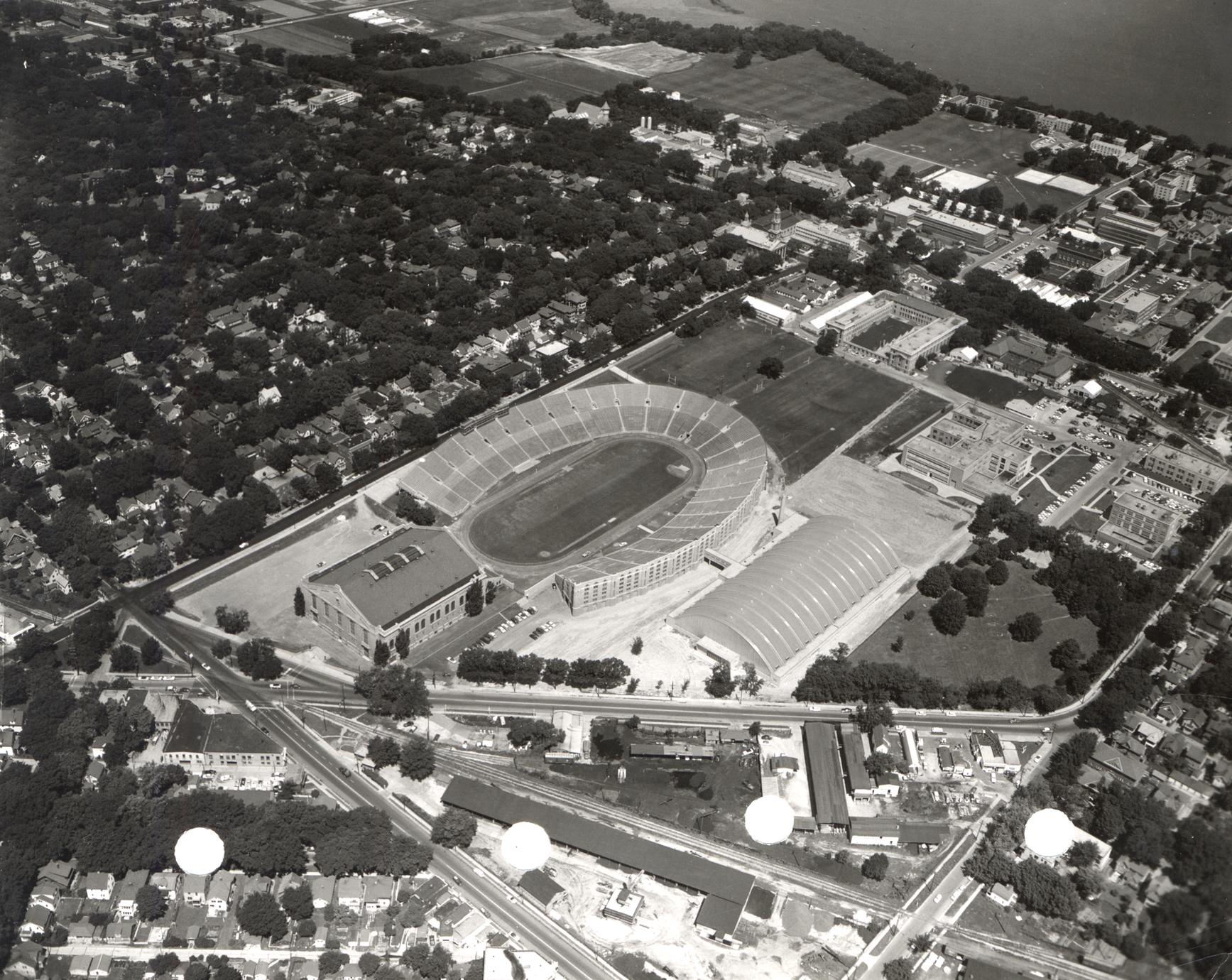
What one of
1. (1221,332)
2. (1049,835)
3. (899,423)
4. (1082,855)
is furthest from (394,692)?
(1221,332)

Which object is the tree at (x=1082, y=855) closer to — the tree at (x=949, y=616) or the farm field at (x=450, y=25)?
the tree at (x=949, y=616)

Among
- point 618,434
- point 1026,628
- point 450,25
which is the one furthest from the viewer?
point 450,25

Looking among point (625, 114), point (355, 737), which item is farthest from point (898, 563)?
point (625, 114)

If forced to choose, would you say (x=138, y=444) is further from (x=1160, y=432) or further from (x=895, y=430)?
(x=1160, y=432)

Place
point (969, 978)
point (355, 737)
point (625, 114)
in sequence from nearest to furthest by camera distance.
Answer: point (969, 978)
point (355, 737)
point (625, 114)

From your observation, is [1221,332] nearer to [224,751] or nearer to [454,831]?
[454,831]

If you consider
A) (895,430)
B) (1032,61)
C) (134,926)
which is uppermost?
(1032,61)

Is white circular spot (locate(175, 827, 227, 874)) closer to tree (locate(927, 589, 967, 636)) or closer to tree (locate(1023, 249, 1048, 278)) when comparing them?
tree (locate(927, 589, 967, 636))

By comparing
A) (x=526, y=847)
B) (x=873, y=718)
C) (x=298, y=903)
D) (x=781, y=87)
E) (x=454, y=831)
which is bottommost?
(x=298, y=903)
